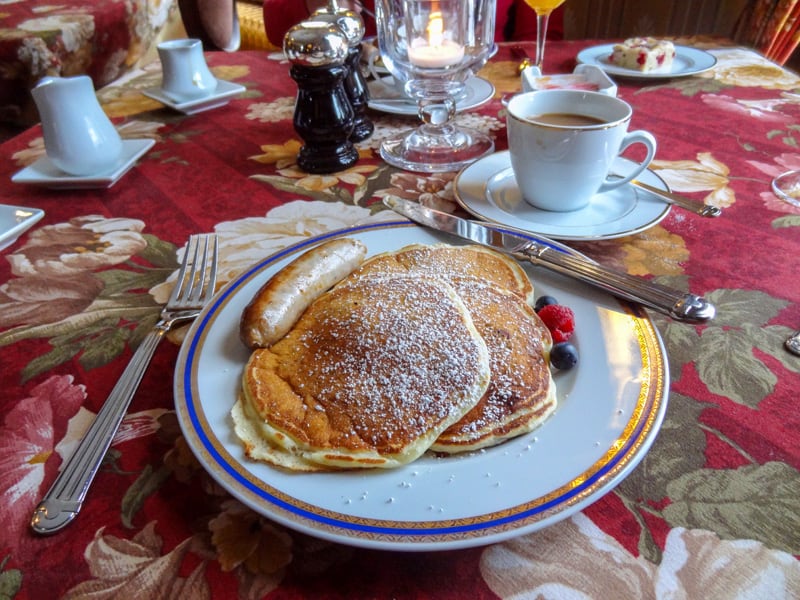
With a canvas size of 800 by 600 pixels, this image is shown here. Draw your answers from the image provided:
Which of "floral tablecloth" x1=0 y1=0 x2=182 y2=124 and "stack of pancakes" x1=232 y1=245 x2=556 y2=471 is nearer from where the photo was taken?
"stack of pancakes" x1=232 y1=245 x2=556 y2=471

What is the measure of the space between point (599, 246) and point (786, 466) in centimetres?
50

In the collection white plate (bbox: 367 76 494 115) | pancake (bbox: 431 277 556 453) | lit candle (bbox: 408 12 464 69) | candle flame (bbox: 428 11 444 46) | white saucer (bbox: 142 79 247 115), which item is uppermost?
candle flame (bbox: 428 11 444 46)

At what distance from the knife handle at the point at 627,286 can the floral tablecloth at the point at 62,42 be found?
2.87 m

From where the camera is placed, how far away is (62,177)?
48.8 inches

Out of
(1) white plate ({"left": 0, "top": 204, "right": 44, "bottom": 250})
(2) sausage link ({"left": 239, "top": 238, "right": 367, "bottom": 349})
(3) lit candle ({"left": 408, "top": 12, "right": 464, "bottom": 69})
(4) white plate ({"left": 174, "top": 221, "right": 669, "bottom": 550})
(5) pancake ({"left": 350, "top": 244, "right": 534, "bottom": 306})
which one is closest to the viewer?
(4) white plate ({"left": 174, "top": 221, "right": 669, "bottom": 550})

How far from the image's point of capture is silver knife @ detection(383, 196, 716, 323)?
2.49 ft

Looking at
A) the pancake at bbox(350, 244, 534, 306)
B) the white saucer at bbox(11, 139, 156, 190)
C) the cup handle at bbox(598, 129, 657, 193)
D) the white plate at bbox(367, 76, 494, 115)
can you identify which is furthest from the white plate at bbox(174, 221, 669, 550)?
the white plate at bbox(367, 76, 494, 115)

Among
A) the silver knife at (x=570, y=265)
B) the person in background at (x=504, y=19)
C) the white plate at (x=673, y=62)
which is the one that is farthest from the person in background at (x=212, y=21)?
the silver knife at (x=570, y=265)

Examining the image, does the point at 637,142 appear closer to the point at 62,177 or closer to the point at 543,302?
the point at 543,302

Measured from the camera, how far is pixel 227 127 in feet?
5.07

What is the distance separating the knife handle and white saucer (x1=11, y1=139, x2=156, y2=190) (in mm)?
967

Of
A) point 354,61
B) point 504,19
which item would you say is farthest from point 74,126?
point 504,19

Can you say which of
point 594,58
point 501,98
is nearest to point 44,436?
point 501,98

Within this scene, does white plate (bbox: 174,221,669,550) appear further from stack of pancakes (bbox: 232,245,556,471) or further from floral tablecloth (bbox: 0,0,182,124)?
floral tablecloth (bbox: 0,0,182,124)
